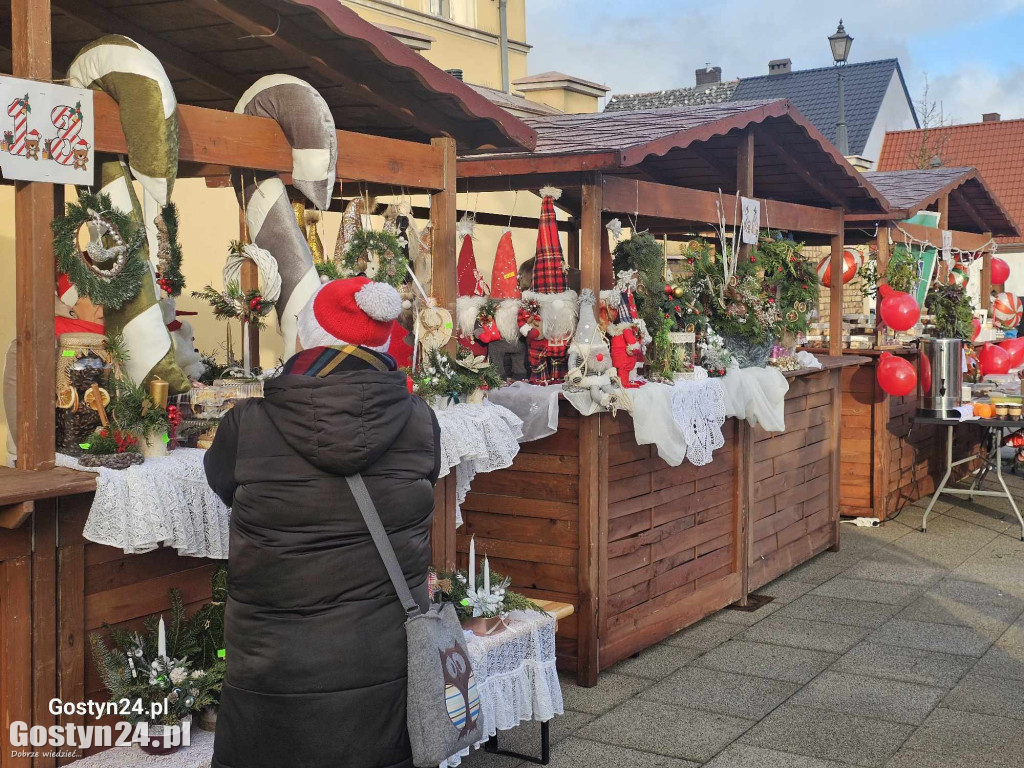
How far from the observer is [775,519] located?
7969mm

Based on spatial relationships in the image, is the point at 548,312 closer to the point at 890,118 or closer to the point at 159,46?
the point at 159,46

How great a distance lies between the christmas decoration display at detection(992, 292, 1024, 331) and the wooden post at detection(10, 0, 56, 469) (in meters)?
12.4

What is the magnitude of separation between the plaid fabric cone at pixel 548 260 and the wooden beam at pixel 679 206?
0.36 m

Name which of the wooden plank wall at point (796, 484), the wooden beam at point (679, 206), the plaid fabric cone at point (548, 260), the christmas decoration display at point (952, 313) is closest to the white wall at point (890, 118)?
the christmas decoration display at point (952, 313)

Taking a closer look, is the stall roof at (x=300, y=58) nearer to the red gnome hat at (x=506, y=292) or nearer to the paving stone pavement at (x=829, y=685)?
the red gnome hat at (x=506, y=292)

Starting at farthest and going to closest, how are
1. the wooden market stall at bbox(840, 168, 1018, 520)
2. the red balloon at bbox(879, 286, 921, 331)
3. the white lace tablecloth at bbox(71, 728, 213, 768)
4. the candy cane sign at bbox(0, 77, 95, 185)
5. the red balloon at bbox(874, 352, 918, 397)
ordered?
the wooden market stall at bbox(840, 168, 1018, 520) < the red balloon at bbox(879, 286, 921, 331) < the red balloon at bbox(874, 352, 918, 397) < the white lace tablecloth at bbox(71, 728, 213, 768) < the candy cane sign at bbox(0, 77, 95, 185)

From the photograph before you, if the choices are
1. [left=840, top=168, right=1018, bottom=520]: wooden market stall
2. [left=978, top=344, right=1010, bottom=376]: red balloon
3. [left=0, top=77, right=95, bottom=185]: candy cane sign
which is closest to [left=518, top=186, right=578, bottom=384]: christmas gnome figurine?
[left=0, top=77, right=95, bottom=185]: candy cane sign

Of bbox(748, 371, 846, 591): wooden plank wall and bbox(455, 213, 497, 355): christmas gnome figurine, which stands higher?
bbox(455, 213, 497, 355): christmas gnome figurine

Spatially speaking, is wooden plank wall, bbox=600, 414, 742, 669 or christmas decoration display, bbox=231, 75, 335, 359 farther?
wooden plank wall, bbox=600, 414, 742, 669

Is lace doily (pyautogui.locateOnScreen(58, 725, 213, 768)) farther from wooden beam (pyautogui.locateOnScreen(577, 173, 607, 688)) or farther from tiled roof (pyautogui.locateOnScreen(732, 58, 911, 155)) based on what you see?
tiled roof (pyautogui.locateOnScreen(732, 58, 911, 155))

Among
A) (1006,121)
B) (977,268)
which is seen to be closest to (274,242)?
(977,268)

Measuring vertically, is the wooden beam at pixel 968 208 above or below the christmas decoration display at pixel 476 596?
above

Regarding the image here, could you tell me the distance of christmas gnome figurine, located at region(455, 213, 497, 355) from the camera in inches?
248

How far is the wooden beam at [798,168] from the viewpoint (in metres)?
8.01
